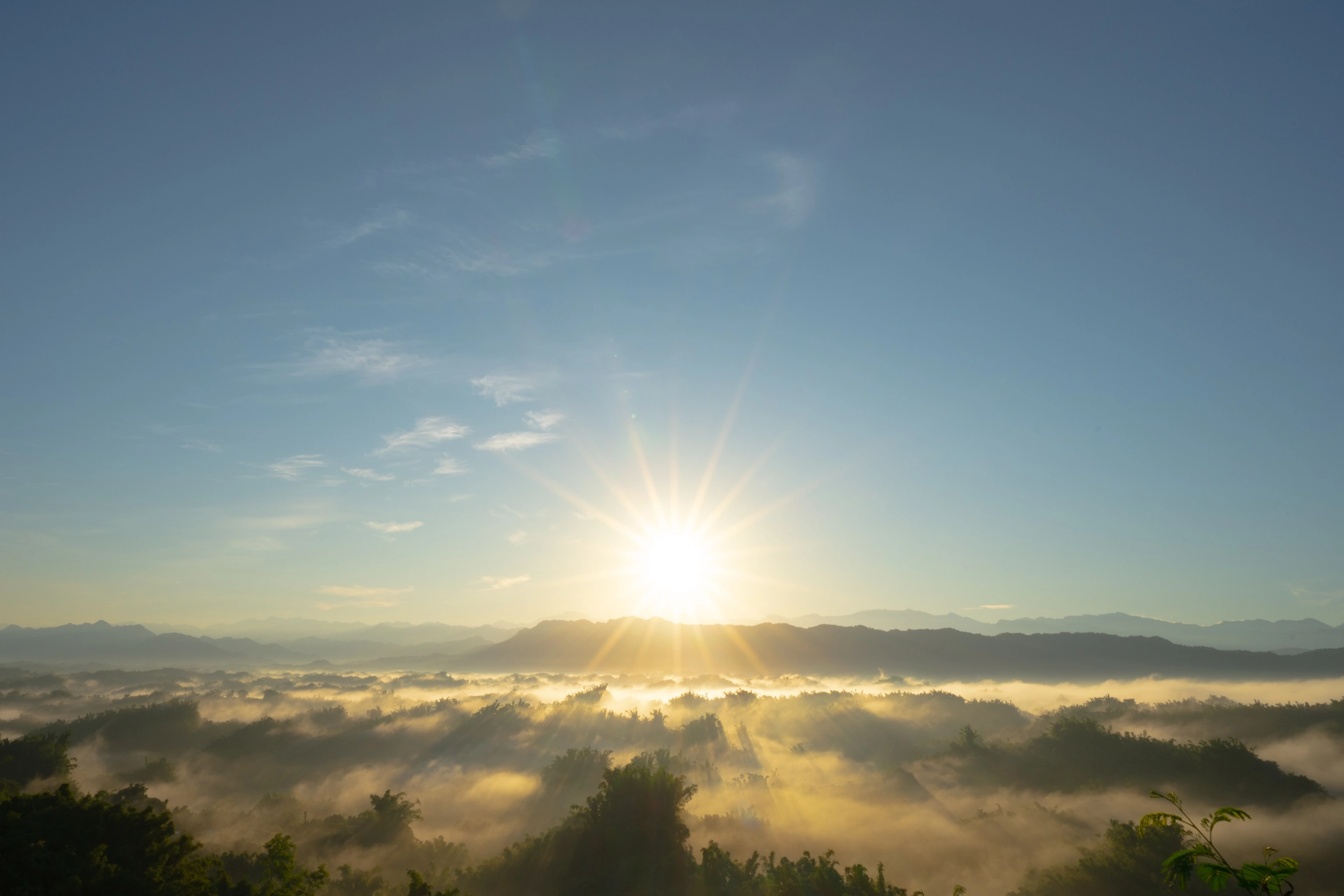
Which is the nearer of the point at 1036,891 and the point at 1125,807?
the point at 1036,891

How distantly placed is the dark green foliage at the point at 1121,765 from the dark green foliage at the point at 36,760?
20607 centimetres

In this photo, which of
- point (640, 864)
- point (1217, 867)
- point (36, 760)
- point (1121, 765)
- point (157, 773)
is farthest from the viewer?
point (157, 773)

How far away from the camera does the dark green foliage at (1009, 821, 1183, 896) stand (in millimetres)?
75312

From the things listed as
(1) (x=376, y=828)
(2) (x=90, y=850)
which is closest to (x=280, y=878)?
(2) (x=90, y=850)

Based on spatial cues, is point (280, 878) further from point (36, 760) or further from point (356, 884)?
point (36, 760)

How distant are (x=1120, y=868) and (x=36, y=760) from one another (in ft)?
573

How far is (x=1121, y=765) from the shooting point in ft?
451

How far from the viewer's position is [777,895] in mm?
53969

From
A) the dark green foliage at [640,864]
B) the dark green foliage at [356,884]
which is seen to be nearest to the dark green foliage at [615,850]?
the dark green foliage at [640,864]

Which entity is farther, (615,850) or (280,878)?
(615,850)

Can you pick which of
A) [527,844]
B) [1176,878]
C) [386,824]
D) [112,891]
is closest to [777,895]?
[527,844]

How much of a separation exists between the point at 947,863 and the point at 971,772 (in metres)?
50.6

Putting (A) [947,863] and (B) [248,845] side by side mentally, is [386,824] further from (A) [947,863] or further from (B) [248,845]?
(A) [947,863]

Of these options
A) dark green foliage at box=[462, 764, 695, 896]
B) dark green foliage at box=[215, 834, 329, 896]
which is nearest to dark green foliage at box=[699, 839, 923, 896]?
dark green foliage at box=[462, 764, 695, 896]
